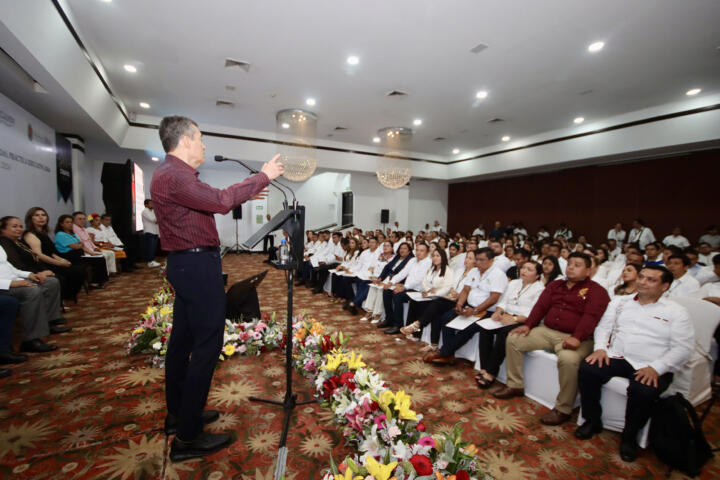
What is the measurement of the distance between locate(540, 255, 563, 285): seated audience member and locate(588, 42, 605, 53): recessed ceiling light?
10.1 feet

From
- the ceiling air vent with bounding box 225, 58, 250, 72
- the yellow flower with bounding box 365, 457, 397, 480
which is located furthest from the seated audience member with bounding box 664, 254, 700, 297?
the ceiling air vent with bounding box 225, 58, 250, 72

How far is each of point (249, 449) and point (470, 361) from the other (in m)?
2.15

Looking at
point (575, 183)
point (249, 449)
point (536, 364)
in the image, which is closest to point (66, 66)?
point (249, 449)

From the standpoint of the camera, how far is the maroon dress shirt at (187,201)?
4.59 feet

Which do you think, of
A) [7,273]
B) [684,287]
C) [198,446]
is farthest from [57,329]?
[684,287]

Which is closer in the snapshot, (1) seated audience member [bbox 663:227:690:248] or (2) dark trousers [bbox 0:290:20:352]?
(2) dark trousers [bbox 0:290:20:352]

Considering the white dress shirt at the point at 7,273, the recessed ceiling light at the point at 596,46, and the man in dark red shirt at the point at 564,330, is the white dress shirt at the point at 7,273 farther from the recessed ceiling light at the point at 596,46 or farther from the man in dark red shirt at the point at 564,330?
the recessed ceiling light at the point at 596,46

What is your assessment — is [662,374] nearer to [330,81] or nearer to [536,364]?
[536,364]

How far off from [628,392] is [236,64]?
233 inches

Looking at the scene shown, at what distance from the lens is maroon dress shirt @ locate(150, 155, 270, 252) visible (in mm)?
1399

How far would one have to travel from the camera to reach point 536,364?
241 centimetres

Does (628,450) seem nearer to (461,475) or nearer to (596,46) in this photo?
(461,475)

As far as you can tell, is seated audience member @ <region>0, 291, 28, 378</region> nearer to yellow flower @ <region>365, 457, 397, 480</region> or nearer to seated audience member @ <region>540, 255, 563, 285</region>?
yellow flower @ <region>365, 457, 397, 480</region>

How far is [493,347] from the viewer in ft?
8.77
